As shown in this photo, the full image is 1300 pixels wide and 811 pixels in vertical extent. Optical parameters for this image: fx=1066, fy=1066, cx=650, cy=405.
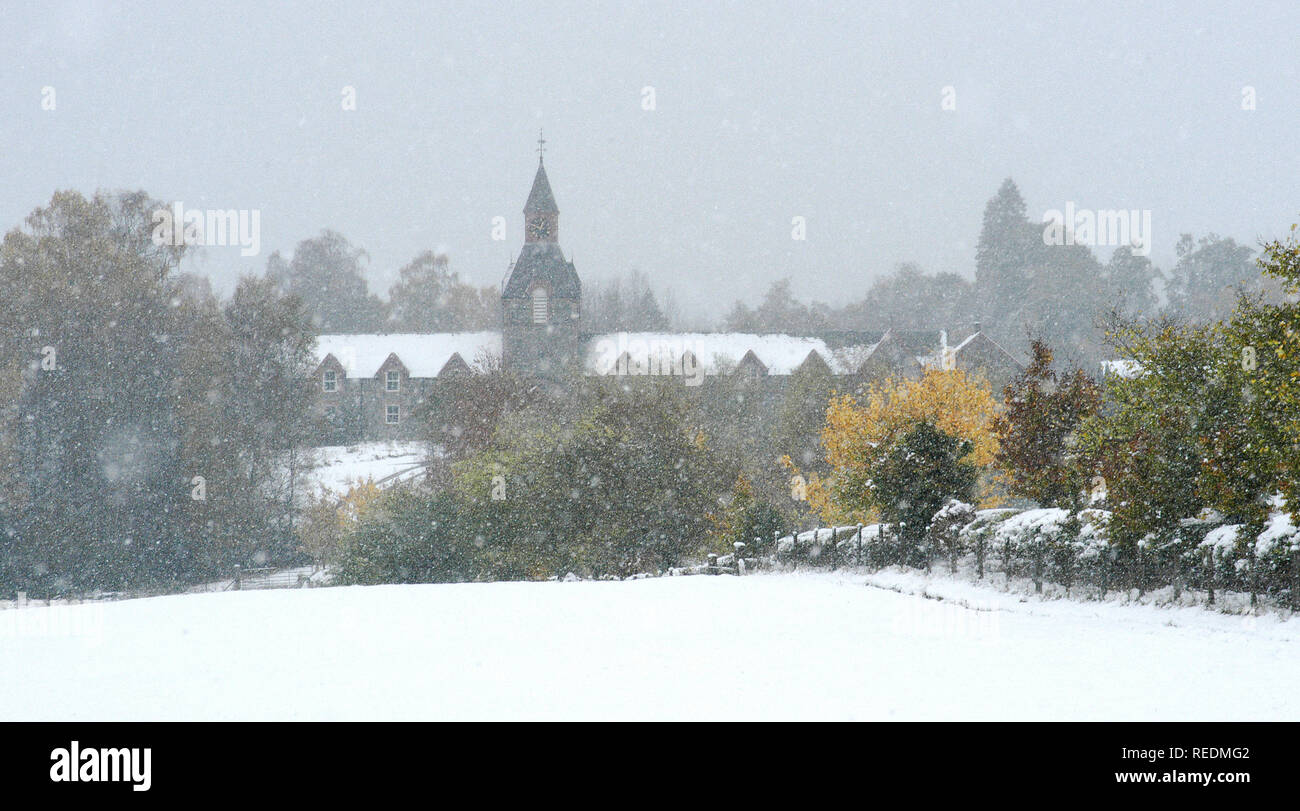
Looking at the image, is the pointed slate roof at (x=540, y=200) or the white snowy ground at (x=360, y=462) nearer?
the white snowy ground at (x=360, y=462)

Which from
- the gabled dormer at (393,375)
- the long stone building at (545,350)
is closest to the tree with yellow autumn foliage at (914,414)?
the long stone building at (545,350)

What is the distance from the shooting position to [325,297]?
326ft

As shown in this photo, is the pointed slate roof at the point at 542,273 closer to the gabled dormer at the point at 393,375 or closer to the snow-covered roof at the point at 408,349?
the snow-covered roof at the point at 408,349

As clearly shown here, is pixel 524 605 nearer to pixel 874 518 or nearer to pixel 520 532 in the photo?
pixel 520 532

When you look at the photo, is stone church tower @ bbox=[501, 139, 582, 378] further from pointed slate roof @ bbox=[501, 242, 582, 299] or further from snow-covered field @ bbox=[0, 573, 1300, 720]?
snow-covered field @ bbox=[0, 573, 1300, 720]

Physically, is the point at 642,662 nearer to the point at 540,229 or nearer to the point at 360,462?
the point at 360,462

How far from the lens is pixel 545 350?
7562 centimetres

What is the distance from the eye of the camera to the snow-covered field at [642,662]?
285 inches

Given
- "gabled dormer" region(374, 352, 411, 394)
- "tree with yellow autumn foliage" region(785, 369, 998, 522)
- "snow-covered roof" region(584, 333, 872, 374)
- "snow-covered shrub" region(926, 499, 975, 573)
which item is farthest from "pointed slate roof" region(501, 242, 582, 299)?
"snow-covered shrub" region(926, 499, 975, 573)

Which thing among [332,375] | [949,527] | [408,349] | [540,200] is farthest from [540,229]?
[949,527]

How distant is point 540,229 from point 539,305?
5.45 metres

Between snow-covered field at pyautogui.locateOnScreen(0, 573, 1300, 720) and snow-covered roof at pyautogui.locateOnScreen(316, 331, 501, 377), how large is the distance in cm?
6456

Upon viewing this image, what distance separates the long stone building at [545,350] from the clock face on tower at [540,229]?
0.07 m
